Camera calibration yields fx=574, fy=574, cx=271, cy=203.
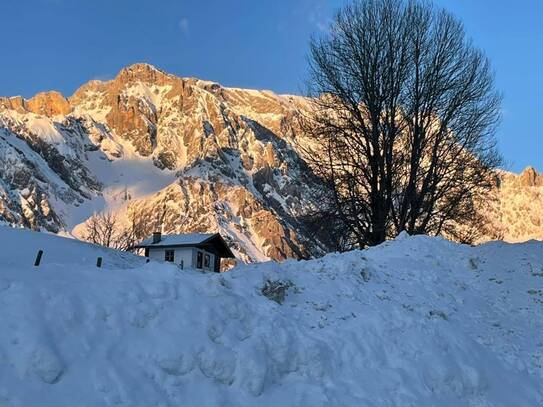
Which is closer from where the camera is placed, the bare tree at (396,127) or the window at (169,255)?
the bare tree at (396,127)

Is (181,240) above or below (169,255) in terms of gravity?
above

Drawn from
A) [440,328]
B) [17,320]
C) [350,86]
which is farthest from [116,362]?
[350,86]

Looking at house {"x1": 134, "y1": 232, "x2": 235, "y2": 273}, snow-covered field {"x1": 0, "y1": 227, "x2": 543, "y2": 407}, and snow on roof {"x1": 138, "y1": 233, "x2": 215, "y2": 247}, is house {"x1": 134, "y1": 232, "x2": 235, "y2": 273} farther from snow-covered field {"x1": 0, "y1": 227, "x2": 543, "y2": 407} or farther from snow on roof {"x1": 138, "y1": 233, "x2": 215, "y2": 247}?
snow-covered field {"x1": 0, "y1": 227, "x2": 543, "y2": 407}

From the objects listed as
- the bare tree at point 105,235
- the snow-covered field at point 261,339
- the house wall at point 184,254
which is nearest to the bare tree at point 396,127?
the snow-covered field at point 261,339

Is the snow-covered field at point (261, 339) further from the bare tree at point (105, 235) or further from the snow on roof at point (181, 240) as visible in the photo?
the bare tree at point (105, 235)

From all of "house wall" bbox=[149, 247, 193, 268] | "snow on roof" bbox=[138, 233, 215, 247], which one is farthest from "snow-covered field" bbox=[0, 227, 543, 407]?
"snow on roof" bbox=[138, 233, 215, 247]

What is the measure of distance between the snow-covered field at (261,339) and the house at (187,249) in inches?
1671

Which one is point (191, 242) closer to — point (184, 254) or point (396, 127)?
point (184, 254)

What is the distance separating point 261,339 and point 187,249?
46.7 m

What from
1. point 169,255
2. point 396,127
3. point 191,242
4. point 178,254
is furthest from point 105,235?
point 396,127

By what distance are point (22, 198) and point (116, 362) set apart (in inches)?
7606

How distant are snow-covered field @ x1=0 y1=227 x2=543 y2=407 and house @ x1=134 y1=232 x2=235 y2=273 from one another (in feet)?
139

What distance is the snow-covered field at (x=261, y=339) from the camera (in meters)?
6.49

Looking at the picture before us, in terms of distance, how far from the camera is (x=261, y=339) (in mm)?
8094
